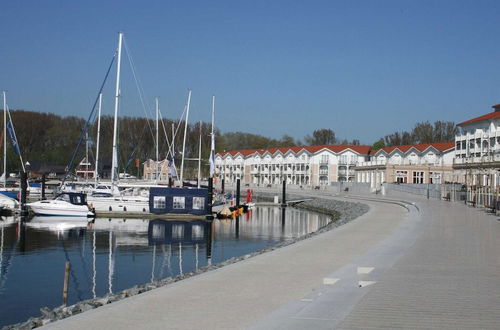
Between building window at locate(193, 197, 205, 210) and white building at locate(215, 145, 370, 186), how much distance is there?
253 feet

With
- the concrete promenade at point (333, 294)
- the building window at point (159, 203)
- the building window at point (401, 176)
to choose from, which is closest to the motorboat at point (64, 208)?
the building window at point (159, 203)

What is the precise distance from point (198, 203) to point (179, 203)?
1555 millimetres

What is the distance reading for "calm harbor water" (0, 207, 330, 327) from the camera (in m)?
19.1

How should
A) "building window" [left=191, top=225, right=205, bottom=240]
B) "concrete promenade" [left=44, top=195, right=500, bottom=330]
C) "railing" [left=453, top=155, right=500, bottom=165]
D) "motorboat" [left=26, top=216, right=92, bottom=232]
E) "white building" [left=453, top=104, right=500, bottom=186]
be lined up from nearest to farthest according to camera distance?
"concrete promenade" [left=44, top=195, right=500, bottom=330] → "building window" [left=191, top=225, right=205, bottom=240] → "motorboat" [left=26, top=216, right=92, bottom=232] → "railing" [left=453, top=155, right=500, bottom=165] → "white building" [left=453, top=104, right=500, bottom=186]

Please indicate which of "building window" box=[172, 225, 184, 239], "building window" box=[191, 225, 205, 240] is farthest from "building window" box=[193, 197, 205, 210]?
"building window" box=[172, 225, 184, 239]

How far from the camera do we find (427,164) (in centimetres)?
9594

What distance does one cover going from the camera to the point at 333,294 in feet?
38.9

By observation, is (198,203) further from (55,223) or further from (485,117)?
(485,117)

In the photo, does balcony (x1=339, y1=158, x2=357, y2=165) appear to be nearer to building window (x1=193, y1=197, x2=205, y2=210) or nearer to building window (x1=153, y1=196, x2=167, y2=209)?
building window (x1=193, y1=197, x2=205, y2=210)

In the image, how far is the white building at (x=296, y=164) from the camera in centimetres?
12481

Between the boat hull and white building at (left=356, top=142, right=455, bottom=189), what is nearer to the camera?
the boat hull

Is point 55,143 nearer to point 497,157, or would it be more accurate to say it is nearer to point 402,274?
point 497,157

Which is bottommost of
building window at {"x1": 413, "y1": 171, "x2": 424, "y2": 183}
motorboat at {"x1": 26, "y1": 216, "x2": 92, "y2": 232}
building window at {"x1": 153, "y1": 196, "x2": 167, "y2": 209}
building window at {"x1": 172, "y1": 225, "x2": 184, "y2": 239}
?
building window at {"x1": 172, "y1": 225, "x2": 184, "y2": 239}

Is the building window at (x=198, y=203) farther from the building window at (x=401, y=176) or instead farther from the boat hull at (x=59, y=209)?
the building window at (x=401, y=176)
